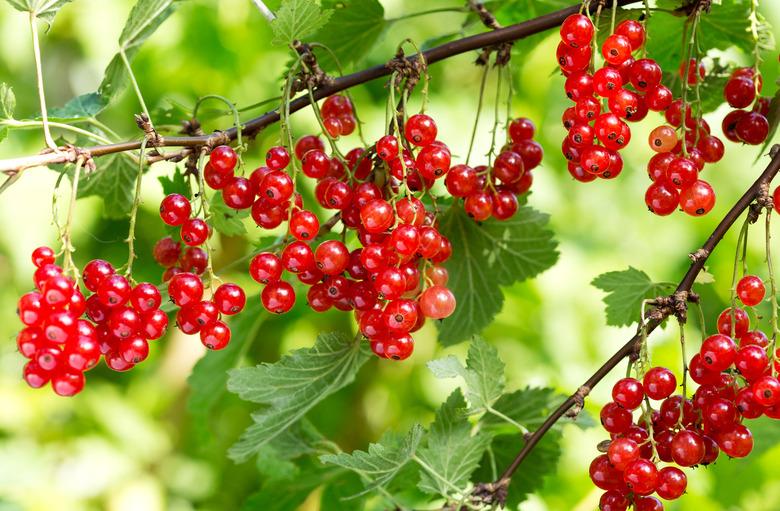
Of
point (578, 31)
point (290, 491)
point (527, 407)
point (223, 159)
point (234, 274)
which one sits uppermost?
point (234, 274)

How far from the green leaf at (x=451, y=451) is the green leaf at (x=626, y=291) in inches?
6.1

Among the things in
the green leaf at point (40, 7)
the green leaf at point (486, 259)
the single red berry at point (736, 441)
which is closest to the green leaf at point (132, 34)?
the green leaf at point (40, 7)

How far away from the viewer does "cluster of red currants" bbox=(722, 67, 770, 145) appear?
742 millimetres

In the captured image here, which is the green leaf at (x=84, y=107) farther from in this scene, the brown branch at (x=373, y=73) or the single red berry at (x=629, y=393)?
the single red berry at (x=629, y=393)

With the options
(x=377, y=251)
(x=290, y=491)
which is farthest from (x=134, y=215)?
(x=290, y=491)

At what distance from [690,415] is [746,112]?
288 millimetres

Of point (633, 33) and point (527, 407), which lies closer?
point (633, 33)

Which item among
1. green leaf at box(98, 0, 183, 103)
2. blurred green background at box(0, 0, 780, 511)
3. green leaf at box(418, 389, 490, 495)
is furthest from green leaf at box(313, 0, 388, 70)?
blurred green background at box(0, 0, 780, 511)

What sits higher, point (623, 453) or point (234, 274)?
point (234, 274)

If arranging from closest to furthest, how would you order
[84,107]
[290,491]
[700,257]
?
[700,257], [84,107], [290,491]

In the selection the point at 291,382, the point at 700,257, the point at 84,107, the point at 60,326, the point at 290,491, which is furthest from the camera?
the point at 290,491

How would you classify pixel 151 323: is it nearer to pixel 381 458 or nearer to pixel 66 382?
pixel 66 382

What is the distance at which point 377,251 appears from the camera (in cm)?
63

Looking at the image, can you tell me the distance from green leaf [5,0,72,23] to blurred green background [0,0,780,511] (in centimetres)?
101
